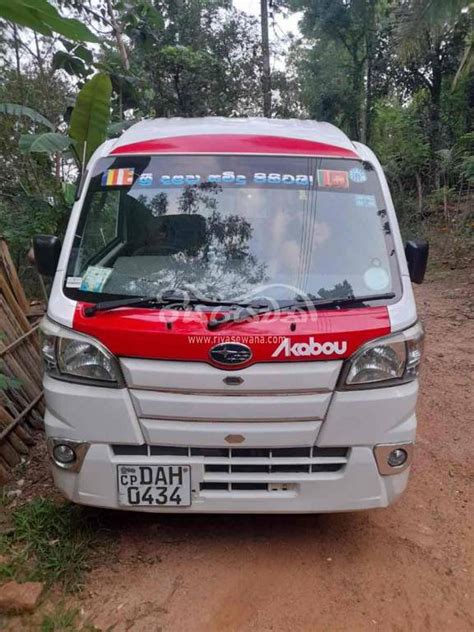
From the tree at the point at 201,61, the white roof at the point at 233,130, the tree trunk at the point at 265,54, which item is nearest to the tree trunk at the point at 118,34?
the tree at the point at 201,61

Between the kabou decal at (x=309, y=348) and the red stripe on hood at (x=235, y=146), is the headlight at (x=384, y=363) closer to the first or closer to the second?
the kabou decal at (x=309, y=348)

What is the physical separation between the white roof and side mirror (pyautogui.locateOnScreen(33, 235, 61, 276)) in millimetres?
663

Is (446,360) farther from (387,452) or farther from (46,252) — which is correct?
(46,252)

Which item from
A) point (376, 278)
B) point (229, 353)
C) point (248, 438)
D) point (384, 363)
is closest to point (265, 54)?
point (376, 278)

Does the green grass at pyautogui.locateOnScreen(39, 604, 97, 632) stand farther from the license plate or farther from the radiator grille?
the radiator grille

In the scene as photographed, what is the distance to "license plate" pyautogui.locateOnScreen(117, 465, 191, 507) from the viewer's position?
8.39 feet

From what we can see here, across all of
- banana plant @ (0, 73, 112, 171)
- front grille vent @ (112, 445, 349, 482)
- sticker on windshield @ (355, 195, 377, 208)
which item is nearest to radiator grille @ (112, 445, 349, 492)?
front grille vent @ (112, 445, 349, 482)

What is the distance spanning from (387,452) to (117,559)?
1.48 meters

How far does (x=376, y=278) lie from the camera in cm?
280

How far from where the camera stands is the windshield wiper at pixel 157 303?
2561 mm

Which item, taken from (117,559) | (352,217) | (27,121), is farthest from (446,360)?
(27,121)

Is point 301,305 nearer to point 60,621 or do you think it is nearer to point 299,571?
point 299,571

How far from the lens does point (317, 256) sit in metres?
2.89

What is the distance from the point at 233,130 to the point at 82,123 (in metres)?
3.65
